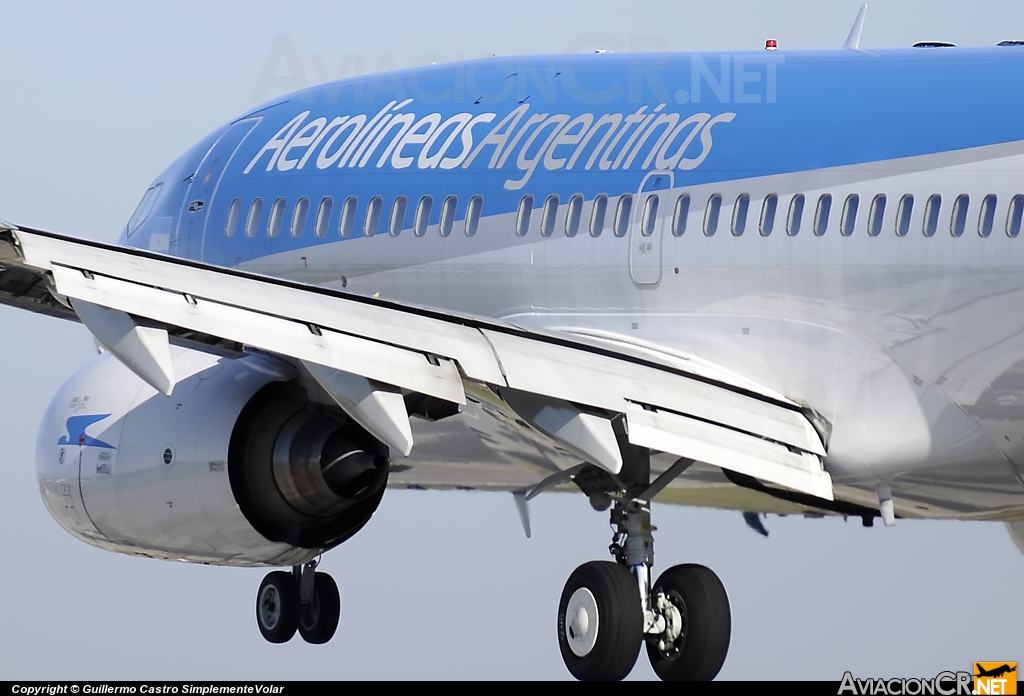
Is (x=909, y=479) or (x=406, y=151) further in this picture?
A: (x=406, y=151)

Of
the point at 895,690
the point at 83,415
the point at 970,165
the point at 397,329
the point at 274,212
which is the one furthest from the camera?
the point at 274,212

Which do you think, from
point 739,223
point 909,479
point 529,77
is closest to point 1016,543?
point 909,479

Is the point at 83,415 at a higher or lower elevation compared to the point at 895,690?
higher

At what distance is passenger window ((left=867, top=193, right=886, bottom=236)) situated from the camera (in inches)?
596

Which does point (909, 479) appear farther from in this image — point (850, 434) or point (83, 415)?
point (83, 415)

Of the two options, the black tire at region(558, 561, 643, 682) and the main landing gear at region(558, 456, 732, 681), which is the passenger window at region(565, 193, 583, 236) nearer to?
the main landing gear at region(558, 456, 732, 681)

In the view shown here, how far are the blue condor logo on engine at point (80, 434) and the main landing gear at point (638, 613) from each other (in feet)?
14.4

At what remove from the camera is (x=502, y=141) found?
1731 centimetres

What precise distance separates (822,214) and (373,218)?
4.59 meters

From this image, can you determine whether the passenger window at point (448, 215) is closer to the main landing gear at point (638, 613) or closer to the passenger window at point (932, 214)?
the main landing gear at point (638, 613)

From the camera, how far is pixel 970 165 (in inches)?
584

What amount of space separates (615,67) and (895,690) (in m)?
6.26

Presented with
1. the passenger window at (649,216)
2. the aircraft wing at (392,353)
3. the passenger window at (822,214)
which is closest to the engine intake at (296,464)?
the aircraft wing at (392,353)

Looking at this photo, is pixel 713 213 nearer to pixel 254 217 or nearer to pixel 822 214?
pixel 822 214
